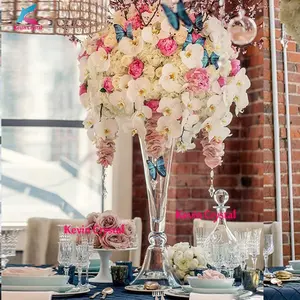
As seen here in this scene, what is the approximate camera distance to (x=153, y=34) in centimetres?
206

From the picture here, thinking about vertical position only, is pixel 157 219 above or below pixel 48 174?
below

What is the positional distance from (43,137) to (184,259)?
542mm

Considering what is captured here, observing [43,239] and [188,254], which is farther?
[188,254]

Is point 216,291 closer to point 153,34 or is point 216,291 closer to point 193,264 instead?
point 193,264

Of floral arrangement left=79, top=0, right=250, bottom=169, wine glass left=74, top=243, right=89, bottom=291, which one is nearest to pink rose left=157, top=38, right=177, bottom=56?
floral arrangement left=79, top=0, right=250, bottom=169

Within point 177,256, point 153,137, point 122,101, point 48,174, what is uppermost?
point 122,101

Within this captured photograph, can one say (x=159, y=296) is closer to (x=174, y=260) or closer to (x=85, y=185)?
(x=174, y=260)

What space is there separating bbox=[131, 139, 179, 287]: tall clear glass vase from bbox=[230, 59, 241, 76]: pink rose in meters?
0.27

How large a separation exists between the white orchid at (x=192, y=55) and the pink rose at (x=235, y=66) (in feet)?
0.32

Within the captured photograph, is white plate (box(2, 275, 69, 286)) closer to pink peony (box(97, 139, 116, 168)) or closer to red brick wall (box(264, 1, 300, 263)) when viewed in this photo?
pink peony (box(97, 139, 116, 168))

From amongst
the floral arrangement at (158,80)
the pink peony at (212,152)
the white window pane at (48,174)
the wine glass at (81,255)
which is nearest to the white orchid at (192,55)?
the floral arrangement at (158,80)

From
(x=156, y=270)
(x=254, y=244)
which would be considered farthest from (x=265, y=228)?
(x=156, y=270)

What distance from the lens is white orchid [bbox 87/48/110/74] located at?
206 centimetres

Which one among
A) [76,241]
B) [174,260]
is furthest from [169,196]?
[76,241]
